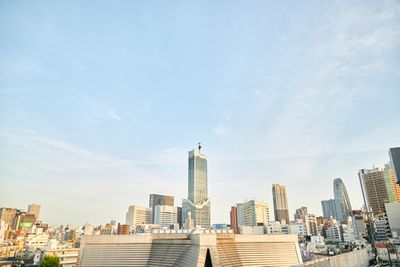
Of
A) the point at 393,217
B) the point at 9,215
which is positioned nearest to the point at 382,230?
the point at 393,217

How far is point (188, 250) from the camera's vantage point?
173 feet

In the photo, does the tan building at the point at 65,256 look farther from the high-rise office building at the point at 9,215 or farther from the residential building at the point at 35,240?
the high-rise office building at the point at 9,215

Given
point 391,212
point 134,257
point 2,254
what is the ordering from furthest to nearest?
point 391,212 → point 2,254 → point 134,257

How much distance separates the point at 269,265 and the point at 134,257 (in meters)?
29.4

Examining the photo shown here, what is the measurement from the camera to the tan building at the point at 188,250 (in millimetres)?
51019

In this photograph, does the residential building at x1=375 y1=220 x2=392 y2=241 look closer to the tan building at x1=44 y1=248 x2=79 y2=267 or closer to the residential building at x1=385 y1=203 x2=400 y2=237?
the residential building at x1=385 y1=203 x2=400 y2=237

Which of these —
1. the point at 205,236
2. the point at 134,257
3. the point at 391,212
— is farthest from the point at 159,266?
the point at 391,212

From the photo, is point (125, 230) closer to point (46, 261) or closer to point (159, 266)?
point (46, 261)

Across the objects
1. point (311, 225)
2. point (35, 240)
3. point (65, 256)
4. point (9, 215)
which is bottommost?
point (65, 256)

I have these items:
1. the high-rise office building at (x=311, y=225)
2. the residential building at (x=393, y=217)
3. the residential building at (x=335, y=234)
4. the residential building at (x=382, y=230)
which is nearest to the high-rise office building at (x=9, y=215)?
the high-rise office building at (x=311, y=225)

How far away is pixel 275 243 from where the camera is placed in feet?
213

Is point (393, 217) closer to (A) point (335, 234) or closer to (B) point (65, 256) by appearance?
(A) point (335, 234)

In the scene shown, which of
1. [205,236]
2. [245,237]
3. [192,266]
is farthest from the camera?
[245,237]

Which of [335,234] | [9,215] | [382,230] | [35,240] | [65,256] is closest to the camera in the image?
[65,256]
